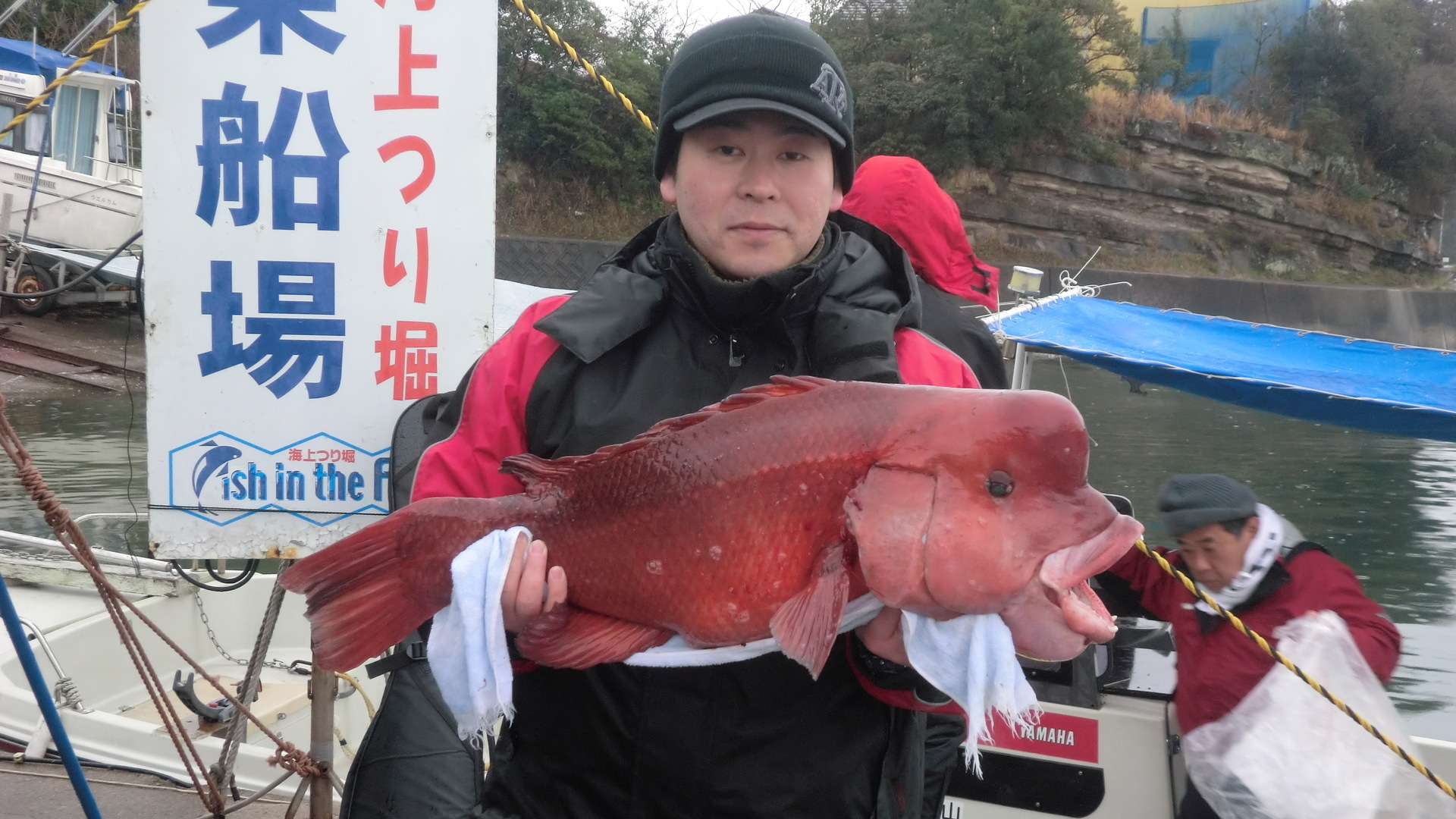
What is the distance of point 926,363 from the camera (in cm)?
195

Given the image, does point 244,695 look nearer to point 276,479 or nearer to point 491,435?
point 276,479

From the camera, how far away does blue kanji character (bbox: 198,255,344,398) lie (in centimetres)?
296

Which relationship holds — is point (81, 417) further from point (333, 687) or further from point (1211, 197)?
point (1211, 197)

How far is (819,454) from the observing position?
1.66 meters

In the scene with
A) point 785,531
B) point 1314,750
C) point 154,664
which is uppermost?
point 785,531

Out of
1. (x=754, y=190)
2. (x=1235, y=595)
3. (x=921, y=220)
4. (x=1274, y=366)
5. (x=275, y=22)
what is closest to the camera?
(x=754, y=190)

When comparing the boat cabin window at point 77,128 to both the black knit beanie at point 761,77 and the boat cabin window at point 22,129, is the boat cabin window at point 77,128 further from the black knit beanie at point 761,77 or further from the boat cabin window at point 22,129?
the black knit beanie at point 761,77

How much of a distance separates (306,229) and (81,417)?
56.7 ft

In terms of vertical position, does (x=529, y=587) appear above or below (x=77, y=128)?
below

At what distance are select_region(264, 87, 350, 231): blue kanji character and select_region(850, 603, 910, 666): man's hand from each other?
1763 mm

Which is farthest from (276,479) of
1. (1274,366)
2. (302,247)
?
(1274,366)

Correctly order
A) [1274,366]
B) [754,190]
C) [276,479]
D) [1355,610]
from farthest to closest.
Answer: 1. [1274,366]
2. [1355,610]
3. [276,479]
4. [754,190]

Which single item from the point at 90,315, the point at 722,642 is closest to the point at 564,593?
the point at 722,642

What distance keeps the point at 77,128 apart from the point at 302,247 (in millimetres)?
21269
